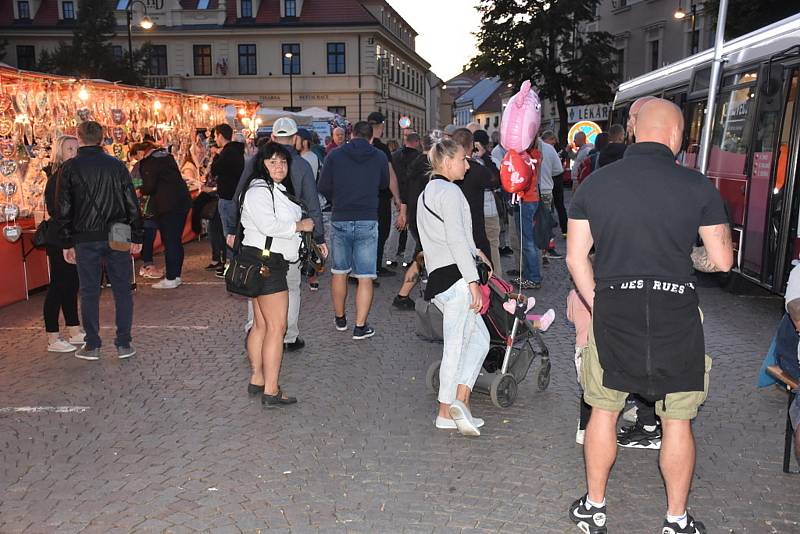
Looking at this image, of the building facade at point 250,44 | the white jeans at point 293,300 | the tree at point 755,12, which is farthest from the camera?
the building facade at point 250,44

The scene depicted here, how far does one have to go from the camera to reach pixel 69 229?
6.63m

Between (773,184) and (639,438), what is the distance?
4759 millimetres

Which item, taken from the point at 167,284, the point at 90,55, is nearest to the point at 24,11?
the point at 90,55

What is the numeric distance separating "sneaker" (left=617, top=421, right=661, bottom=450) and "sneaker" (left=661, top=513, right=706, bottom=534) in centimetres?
114

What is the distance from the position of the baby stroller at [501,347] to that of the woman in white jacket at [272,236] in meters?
1.01

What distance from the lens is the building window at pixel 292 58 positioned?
5594 cm

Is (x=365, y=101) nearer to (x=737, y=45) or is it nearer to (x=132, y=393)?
(x=737, y=45)

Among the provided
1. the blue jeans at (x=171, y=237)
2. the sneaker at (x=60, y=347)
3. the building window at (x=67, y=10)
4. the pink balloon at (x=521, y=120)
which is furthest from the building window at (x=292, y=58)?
the sneaker at (x=60, y=347)

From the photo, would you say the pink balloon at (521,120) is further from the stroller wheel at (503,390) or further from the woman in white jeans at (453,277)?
the stroller wheel at (503,390)

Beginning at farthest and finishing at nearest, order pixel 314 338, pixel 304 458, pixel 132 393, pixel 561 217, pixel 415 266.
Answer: pixel 561 217
pixel 415 266
pixel 314 338
pixel 132 393
pixel 304 458

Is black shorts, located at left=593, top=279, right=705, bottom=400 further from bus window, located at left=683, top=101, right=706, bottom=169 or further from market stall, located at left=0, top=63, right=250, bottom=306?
bus window, located at left=683, top=101, right=706, bottom=169

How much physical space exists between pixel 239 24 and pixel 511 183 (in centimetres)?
5149

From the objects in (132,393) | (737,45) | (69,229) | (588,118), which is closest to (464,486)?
(132,393)

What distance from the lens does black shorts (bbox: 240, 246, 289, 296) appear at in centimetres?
543
